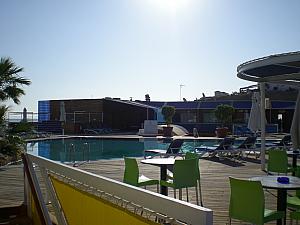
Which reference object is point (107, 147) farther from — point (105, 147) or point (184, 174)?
point (184, 174)

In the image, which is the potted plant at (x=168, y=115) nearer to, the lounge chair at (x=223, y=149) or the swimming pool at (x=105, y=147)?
the swimming pool at (x=105, y=147)

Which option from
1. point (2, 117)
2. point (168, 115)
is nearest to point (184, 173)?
point (2, 117)

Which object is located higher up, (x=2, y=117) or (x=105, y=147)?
(x=2, y=117)

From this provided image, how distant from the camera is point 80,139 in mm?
24953

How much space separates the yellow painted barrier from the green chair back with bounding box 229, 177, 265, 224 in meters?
1.50

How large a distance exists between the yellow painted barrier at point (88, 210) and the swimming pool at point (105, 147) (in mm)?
11937

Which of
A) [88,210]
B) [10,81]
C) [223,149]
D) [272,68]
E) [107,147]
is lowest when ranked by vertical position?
[107,147]

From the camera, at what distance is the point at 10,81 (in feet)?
33.0

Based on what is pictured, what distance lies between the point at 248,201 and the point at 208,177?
5.52m

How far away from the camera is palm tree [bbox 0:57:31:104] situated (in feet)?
31.6

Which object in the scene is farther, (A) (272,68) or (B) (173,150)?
(B) (173,150)

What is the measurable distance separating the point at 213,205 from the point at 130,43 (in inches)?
342

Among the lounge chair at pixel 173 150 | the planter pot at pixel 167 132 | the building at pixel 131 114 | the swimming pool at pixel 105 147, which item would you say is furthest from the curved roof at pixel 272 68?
the building at pixel 131 114

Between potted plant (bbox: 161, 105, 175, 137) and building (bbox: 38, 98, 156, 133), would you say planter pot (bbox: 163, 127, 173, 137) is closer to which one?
potted plant (bbox: 161, 105, 175, 137)
